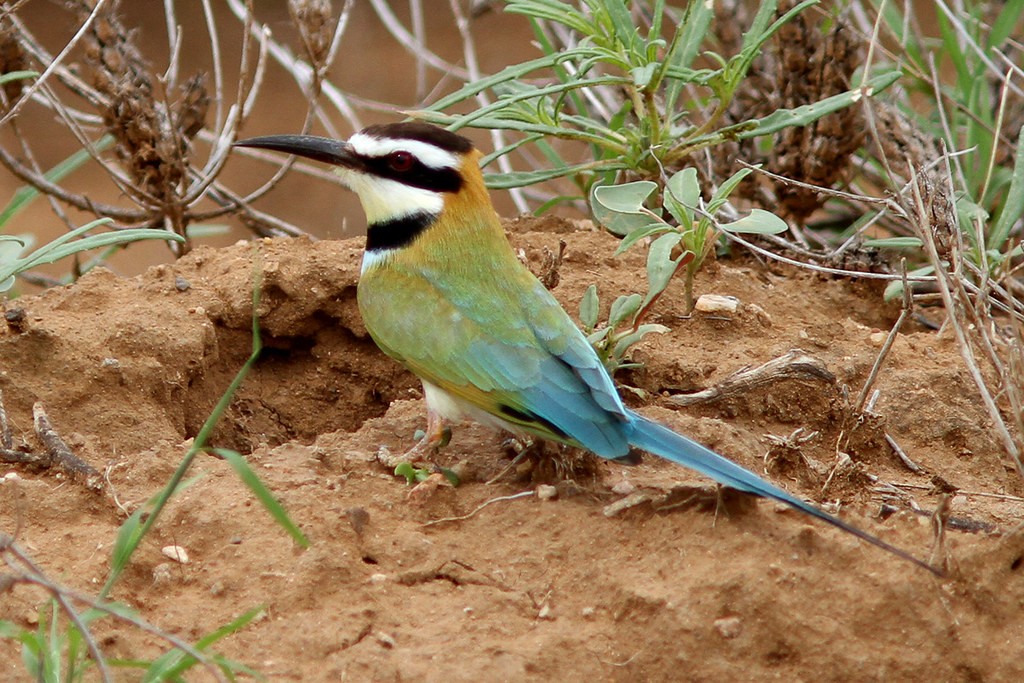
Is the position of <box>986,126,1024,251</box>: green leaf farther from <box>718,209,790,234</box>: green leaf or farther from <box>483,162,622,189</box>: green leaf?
<box>483,162,622,189</box>: green leaf

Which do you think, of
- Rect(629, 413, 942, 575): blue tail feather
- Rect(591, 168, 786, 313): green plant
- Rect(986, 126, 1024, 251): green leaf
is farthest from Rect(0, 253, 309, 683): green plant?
Rect(986, 126, 1024, 251): green leaf

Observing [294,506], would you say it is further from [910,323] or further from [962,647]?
[910,323]

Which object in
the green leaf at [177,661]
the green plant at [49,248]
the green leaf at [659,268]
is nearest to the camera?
the green leaf at [177,661]

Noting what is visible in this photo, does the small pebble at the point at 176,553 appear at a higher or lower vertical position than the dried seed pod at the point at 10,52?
lower

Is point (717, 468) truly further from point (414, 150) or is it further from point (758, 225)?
point (414, 150)

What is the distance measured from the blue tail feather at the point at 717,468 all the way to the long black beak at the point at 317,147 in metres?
1.31

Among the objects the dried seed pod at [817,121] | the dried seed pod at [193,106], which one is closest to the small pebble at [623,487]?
the dried seed pod at [817,121]

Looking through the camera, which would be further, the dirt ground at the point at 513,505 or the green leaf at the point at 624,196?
the green leaf at the point at 624,196

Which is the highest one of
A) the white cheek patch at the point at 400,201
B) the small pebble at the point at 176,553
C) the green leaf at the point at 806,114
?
the white cheek patch at the point at 400,201

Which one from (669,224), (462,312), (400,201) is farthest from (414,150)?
(669,224)

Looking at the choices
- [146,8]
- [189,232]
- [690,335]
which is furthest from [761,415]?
[146,8]

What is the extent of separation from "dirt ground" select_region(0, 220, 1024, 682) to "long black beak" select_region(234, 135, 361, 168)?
407 mm

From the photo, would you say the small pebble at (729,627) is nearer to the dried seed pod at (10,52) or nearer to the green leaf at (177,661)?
the green leaf at (177,661)

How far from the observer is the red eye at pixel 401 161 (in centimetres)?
390
